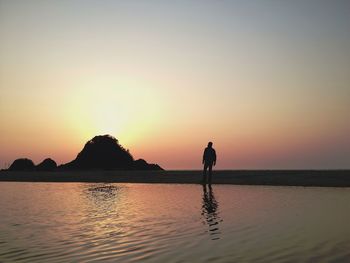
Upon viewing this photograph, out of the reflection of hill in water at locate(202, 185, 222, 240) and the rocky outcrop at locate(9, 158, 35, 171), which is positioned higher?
the rocky outcrop at locate(9, 158, 35, 171)

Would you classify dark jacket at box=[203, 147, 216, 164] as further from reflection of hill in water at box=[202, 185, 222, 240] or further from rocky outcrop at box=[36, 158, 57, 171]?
rocky outcrop at box=[36, 158, 57, 171]

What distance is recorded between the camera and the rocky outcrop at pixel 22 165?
268ft

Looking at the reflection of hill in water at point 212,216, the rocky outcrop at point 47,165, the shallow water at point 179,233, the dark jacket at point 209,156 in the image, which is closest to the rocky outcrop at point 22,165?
the rocky outcrop at point 47,165

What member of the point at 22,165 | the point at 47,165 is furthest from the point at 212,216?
the point at 22,165

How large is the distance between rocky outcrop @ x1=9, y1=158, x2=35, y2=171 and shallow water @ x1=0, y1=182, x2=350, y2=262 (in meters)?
69.7

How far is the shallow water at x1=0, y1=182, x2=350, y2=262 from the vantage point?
7.60 meters

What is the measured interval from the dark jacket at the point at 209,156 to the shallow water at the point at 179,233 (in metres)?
14.8

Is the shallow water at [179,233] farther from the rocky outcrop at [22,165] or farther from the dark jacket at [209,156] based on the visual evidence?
the rocky outcrop at [22,165]

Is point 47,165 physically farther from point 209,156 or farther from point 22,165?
point 209,156

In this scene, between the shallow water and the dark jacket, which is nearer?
the shallow water

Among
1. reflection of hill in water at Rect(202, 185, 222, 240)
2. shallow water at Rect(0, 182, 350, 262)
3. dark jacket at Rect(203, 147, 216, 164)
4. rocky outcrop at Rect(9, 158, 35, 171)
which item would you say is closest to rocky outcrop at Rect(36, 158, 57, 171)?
rocky outcrop at Rect(9, 158, 35, 171)

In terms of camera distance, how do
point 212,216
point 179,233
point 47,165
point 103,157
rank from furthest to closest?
point 47,165, point 103,157, point 212,216, point 179,233

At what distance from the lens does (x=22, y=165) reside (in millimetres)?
82250

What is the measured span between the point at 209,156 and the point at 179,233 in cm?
2121
